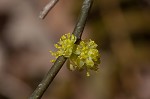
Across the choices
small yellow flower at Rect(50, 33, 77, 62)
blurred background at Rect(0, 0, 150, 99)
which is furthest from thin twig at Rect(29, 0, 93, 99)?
blurred background at Rect(0, 0, 150, 99)

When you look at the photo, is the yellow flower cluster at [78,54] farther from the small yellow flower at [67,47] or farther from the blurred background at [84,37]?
the blurred background at [84,37]

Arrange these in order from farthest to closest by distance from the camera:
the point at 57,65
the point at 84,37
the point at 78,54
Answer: the point at 84,37
the point at 78,54
the point at 57,65

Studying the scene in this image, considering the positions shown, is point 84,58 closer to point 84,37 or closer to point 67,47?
point 67,47

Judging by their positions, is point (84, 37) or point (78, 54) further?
point (84, 37)

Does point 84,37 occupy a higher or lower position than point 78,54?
lower

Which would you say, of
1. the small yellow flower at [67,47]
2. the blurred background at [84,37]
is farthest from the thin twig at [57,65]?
the blurred background at [84,37]

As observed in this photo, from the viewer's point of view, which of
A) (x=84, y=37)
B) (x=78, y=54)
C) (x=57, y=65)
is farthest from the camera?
(x=84, y=37)

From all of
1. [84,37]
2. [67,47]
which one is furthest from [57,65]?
[84,37]

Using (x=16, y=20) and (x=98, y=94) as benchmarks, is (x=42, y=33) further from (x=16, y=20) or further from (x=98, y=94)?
(x=98, y=94)

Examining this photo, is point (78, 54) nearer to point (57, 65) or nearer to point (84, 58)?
point (84, 58)
